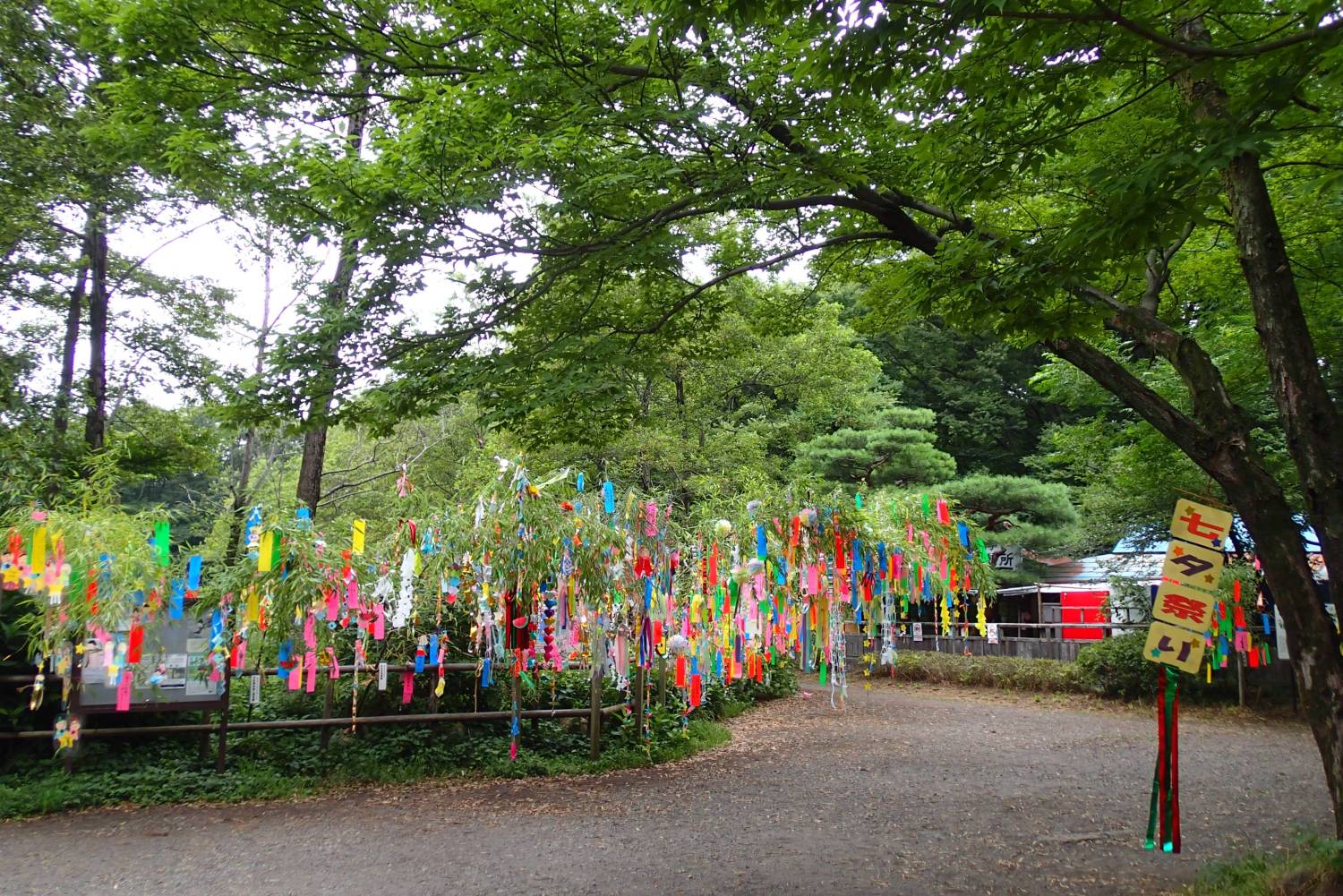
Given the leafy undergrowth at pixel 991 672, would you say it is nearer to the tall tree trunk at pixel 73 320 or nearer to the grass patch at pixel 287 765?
the grass patch at pixel 287 765

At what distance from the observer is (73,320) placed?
36.9 ft

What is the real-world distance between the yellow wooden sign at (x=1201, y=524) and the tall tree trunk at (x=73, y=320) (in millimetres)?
11746

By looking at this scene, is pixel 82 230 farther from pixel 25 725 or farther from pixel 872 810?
pixel 872 810

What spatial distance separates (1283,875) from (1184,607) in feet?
4.73

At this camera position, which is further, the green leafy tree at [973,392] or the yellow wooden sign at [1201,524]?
the green leafy tree at [973,392]

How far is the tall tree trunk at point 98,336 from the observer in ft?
34.7

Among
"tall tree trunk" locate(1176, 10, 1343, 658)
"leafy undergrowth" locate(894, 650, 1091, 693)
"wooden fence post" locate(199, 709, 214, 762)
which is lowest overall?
"leafy undergrowth" locate(894, 650, 1091, 693)

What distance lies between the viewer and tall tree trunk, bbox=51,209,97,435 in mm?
10328

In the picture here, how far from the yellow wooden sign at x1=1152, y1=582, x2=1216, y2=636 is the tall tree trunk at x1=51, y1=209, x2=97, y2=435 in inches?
460

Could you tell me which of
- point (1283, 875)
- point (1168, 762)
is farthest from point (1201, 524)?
point (1283, 875)

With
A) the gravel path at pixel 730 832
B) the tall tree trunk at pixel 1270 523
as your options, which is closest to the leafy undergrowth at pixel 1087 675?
the gravel path at pixel 730 832

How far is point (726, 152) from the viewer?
5.54 m

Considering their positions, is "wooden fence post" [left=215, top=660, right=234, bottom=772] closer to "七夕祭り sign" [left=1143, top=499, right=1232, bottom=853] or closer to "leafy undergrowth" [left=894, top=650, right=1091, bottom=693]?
"七夕祭り sign" [left=1143, top=499, right=1232, bottom=853]

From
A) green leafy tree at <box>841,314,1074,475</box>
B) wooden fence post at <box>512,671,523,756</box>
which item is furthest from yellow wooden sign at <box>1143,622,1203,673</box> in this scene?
green leafy tree at <box>841,314,1074,475</box>
